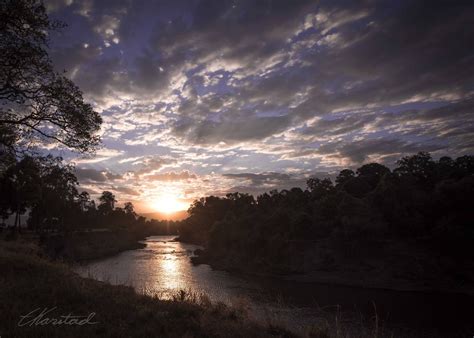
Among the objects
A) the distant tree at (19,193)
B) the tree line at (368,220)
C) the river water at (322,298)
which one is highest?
the distant tree at (19,193)

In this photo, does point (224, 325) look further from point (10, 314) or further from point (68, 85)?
point (68, 85)

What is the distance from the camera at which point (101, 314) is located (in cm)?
825

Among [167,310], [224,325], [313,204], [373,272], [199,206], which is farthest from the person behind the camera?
[199,206]

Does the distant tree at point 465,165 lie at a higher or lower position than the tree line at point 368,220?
higher

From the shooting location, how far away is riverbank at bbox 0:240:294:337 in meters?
6.94

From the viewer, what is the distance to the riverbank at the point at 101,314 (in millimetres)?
6941

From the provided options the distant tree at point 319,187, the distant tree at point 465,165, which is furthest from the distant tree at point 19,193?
the distant tree at point 465,165

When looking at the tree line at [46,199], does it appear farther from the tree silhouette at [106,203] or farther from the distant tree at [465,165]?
the distant tree at [465,165]

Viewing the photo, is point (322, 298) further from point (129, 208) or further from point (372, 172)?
point (129, 208)

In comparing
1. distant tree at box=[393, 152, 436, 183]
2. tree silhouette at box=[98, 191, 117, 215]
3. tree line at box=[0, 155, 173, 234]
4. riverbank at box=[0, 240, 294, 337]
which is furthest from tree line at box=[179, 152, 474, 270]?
tree silhouette at box=[98, 191, 117, 215]

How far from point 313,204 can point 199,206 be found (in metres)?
80.1

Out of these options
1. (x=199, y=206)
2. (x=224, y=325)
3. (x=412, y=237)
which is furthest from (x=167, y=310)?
(x=199, y=206)

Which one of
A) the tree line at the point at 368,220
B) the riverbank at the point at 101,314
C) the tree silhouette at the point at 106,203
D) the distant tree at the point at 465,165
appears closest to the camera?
the riverbank at the point at 101,314

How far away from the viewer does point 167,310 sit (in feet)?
31.3
